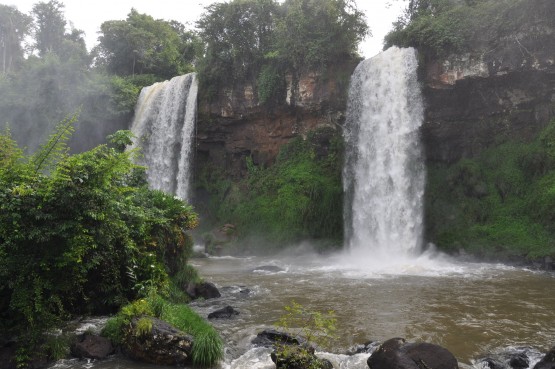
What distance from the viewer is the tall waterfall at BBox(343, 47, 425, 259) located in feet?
66.8

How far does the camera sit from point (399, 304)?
36.7 feet

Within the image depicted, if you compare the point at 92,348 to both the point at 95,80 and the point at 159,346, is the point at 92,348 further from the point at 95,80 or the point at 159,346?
the point at 95,80

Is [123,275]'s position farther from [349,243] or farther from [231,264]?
[349,243]

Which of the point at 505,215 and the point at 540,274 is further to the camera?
the point at 505,215

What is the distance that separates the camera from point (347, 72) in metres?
24.2

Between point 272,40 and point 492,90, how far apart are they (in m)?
12.7

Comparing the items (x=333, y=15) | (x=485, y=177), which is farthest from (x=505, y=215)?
(x=333, y=15)

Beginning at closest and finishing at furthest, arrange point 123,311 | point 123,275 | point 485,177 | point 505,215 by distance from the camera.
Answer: point 123,311 < point 123,275 < point 505,215 < point 485,177

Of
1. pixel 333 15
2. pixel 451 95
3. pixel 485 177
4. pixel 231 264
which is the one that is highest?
pixel 333 15

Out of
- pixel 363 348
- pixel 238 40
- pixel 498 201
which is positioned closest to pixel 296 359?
pixel 363 348

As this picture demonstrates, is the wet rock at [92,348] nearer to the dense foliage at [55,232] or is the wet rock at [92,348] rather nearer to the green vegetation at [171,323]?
the green vegetation at [171,323]

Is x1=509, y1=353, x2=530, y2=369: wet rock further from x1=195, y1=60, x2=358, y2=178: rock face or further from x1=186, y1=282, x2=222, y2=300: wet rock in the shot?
x1=195, y1=60, x2=358, y2=178: rock face

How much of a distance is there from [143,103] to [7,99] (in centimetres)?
986

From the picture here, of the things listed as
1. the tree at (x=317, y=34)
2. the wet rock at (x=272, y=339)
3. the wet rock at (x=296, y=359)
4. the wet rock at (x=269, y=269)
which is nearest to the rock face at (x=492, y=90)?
the tree at (x=317, y=34)
